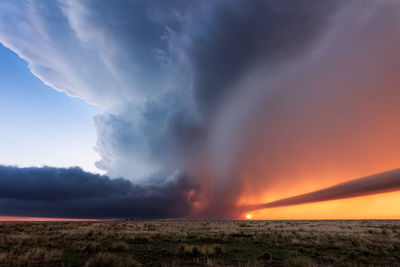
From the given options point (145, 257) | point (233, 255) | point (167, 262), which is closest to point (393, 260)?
point (233, 255)

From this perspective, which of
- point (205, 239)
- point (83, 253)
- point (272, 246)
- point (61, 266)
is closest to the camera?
point (61, 266)

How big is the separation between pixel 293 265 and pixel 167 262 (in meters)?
7.86

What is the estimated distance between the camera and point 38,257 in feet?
48.1

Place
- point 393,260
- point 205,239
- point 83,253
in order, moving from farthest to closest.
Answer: point 205,239 < point 83,253 < point 393,260

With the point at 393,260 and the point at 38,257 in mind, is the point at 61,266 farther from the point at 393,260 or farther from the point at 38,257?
the point at 393,260

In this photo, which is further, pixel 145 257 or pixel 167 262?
pixel 145 257

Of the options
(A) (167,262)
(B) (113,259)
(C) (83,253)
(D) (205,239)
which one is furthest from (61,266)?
(D) (205,239)

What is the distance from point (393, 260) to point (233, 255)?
1089cm

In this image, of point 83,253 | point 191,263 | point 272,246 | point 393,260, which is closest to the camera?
→ point 191,263

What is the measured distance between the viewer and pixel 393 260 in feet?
49.8

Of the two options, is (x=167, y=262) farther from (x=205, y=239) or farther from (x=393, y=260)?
(x=393, y=260)

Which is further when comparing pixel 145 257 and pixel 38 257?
pixel 145 257

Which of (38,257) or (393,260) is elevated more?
(38,257)

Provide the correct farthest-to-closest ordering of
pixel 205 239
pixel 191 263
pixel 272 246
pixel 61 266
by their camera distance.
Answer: pixel 205 239 < pixel 272 246 < pixel 191 263 < pixel 61 266
